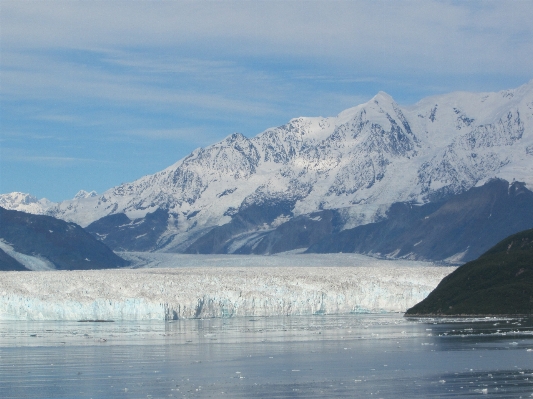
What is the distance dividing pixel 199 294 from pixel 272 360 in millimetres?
36193

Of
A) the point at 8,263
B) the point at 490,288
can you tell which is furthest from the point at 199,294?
the point at 8,263

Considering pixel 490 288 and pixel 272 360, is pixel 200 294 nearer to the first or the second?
pixel 490 288

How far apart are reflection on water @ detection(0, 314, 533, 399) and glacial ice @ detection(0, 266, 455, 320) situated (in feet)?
24.8

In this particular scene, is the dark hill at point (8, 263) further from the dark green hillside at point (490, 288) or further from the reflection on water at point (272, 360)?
the dark green hillside at point (490, 288)

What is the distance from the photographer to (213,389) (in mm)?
37938

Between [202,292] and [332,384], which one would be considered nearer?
[332,384]

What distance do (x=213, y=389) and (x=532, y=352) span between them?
16.6 metres

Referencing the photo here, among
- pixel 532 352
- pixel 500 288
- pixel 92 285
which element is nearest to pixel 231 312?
pixel 92 285

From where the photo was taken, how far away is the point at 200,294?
83.4 m


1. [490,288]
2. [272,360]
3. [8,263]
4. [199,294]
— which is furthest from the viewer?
[8,263]

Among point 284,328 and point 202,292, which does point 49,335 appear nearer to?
point 284,328

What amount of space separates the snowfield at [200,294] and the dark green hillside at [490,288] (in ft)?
33.6

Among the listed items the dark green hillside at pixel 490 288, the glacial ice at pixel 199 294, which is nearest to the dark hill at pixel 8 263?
the glacial ice at pixel 199 294

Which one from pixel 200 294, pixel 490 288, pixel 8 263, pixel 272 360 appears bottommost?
pixel 272 360
